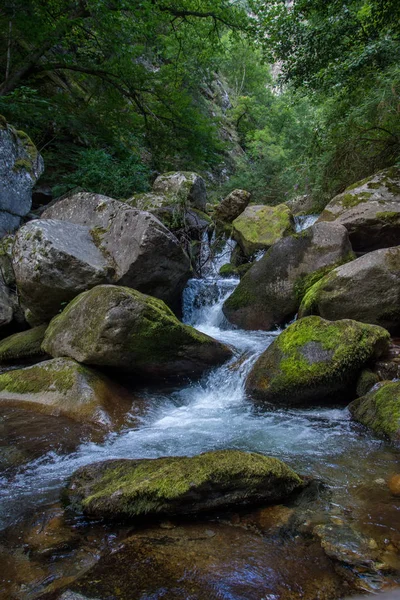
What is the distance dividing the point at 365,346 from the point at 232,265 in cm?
699

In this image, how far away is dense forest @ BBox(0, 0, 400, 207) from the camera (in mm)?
8695

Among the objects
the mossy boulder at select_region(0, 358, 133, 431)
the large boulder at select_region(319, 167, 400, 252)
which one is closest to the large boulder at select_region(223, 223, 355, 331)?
the large boulder at select_region(319, 167, 400, 252)

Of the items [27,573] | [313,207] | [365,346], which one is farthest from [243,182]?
[27,573]

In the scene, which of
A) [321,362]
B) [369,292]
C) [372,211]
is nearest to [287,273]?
[369,292]

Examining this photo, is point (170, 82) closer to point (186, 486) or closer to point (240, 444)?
point (240, 444)

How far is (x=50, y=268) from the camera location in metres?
6.74

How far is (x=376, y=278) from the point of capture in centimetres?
627

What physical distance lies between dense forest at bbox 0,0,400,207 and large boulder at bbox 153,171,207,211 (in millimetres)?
641

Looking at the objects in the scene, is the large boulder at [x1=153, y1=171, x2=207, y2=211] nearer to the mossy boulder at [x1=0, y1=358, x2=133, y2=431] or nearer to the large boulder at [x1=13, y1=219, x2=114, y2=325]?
the large boulder at [x1=13, y1=219, x2=114, y2=325]

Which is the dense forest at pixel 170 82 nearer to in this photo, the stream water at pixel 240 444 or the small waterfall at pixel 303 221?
the small waterfall at pixel 303 221

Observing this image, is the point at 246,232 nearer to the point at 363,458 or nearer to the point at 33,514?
the point at 363,458

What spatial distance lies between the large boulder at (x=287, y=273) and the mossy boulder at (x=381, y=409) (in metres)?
3.48

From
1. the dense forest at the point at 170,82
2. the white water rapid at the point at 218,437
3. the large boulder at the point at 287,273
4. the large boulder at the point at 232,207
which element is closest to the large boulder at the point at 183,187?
the dense forest at the point at 170,82

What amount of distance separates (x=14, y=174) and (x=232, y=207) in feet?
24.2
